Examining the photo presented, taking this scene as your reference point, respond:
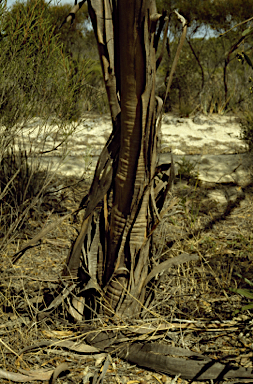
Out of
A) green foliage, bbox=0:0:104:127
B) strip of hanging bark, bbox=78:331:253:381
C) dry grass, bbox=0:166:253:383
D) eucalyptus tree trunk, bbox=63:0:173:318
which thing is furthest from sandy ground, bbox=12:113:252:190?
strip of hanging bark, bbox=78:331:253:381

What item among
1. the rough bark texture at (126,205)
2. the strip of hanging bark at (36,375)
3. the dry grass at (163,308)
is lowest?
the strip of hanging bark at (36,375)

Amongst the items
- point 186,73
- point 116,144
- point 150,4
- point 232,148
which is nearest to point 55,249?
point 116,144

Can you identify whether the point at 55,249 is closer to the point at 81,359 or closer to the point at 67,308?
the point at 67,308

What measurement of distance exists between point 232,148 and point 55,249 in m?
4.16

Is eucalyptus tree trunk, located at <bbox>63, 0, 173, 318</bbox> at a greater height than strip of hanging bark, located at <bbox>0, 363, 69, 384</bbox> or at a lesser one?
greater

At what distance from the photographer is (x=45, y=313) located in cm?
203

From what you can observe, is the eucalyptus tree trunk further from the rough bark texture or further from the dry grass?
the dry grass

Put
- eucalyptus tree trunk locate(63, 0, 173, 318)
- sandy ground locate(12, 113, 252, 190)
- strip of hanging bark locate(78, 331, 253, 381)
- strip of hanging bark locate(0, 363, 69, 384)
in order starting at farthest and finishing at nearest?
sandy ground locate(12, 113, 252, 190) → strip of hanging bark locate(78, 331, 253, 381) → strip of hanging bark locate(0, 363, 69, 384) → eucalyptus tree trunk locate(63, 0, 173, 318)

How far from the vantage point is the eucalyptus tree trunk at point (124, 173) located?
160cm

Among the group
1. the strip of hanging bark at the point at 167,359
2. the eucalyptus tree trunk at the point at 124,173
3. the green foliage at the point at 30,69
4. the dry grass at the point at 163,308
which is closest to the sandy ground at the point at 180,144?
the green foliage at the point at 30,69

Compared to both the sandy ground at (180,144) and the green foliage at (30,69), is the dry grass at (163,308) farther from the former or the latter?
the green foliage at (30,69)

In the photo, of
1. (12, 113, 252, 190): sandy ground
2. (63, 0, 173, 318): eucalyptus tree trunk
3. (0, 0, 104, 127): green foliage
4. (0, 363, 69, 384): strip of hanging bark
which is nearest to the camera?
(63, 0, 173, 318): eucalyptus tree trunk

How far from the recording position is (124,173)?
1866 mm

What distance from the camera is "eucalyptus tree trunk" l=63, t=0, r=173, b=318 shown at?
5.24ft
